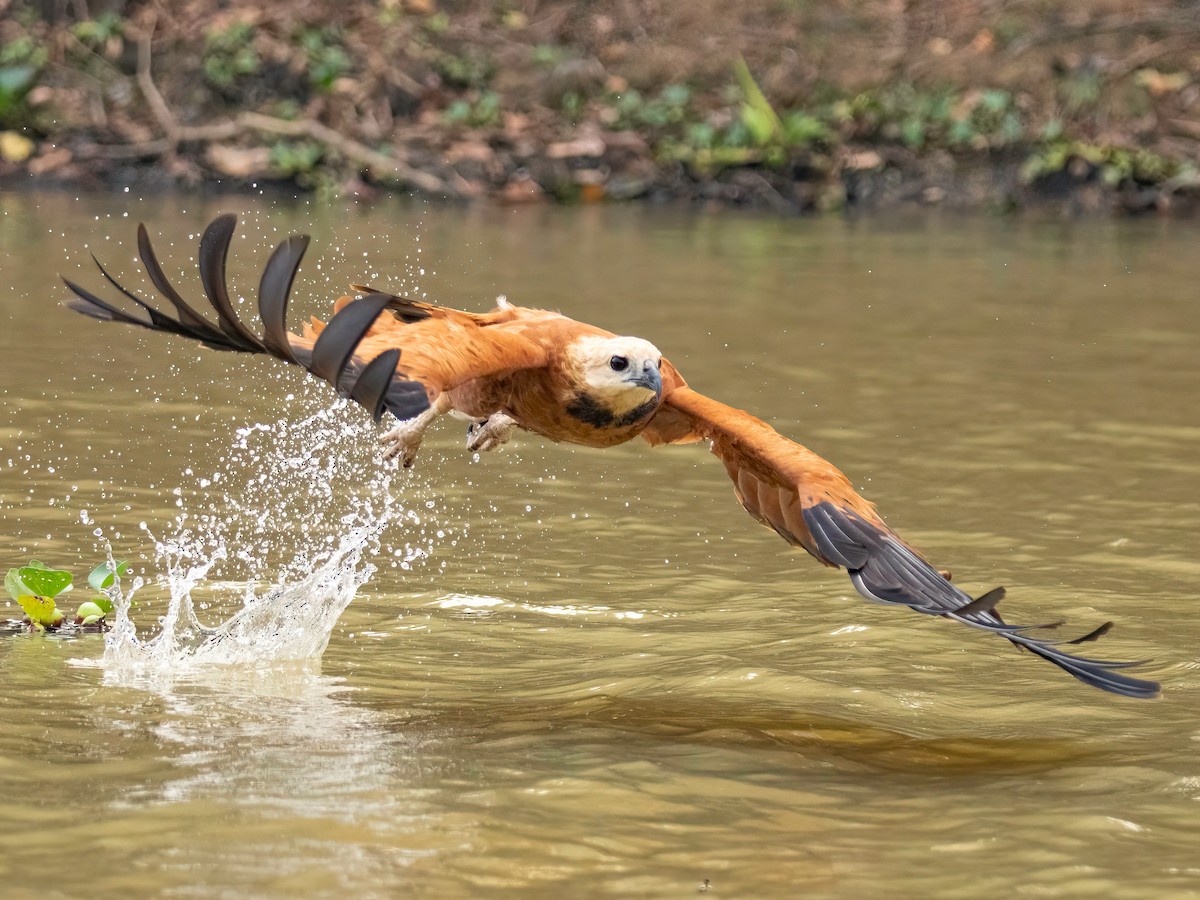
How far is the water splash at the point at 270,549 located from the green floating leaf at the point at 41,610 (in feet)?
0.68

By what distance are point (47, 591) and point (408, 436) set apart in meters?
1.60

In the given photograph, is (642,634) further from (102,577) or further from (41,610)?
(41,610)

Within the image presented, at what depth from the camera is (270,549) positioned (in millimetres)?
7375

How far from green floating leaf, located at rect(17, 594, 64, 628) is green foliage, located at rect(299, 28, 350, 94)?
14024mm

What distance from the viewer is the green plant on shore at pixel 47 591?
6.00m

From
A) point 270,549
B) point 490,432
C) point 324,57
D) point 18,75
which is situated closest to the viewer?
point 490,432

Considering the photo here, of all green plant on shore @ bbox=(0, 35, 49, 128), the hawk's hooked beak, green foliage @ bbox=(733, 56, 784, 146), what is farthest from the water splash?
green plant on shore @ bbox=(0, 35, 49, 128)

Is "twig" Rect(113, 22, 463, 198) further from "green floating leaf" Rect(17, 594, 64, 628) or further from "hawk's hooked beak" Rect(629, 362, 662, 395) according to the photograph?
"hawk's hooked beak" Rect(629, 362, 662, 395)

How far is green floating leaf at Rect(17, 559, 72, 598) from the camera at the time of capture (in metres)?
5.99

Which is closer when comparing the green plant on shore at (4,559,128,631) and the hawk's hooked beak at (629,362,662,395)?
the hawk's hooked beak at (629,362,662,395)

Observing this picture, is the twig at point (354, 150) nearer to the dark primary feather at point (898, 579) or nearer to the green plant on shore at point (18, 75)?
the green plant on shore at point (18, 75)

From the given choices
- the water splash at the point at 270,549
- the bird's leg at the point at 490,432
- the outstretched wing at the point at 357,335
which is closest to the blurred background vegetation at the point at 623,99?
the water splash at the point at 270,549

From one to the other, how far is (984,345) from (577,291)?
9.25 ft

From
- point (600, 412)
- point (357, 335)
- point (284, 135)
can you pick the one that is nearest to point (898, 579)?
point (600, 412)
